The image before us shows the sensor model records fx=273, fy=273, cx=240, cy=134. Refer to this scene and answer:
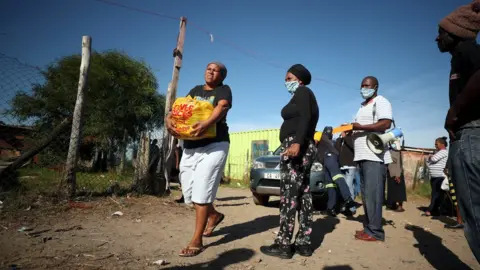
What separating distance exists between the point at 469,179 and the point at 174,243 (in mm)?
2754

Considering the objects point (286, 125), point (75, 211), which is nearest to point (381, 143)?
point (286, 125)

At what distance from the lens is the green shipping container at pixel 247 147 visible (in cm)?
1652

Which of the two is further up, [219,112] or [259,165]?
[219,112]

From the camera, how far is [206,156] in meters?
2.91

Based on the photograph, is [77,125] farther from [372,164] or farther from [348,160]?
[348,160]

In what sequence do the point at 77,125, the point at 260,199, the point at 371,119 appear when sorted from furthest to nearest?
the point at 260,199 < the point at 77,125 < the point at 371,119

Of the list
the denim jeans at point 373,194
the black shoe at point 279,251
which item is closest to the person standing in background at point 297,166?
the black shoe at point 279,251

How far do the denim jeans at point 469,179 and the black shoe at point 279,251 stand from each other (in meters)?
1.51

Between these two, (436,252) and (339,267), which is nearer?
(339,267)

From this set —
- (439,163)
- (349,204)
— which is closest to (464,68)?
(349,204)

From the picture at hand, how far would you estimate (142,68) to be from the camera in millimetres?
18656

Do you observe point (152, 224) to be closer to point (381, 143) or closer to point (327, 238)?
point (327, 238)

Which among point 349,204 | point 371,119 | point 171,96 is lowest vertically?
point 349,204

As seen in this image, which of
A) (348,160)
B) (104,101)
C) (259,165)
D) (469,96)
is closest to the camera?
(469,96)
